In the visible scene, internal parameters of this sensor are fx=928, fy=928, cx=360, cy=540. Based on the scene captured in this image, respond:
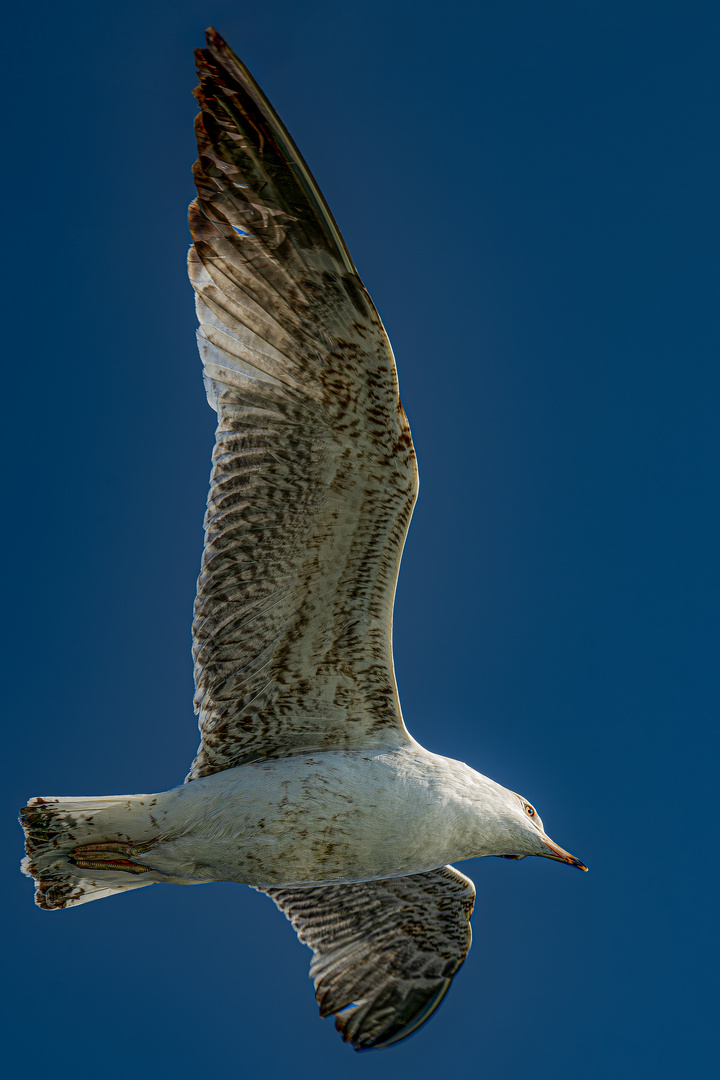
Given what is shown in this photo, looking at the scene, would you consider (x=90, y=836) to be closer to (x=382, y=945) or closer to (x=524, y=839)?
(x=524, y=839)

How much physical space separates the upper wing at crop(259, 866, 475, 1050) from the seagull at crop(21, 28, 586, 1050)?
1442mm

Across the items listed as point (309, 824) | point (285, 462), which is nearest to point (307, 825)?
point (309, 824)

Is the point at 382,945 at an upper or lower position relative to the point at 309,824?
lower

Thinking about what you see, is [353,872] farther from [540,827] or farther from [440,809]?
[540,827]

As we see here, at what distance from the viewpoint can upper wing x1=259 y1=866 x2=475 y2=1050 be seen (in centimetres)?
779

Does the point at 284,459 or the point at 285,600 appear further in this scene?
the point at 285,600

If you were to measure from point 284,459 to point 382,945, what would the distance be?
462 centimetres

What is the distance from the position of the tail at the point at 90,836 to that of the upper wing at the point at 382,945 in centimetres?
230

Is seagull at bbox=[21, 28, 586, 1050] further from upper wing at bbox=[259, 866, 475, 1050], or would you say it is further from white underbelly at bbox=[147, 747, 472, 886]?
upper wing at bbox=[259, 866, 475, 1050]

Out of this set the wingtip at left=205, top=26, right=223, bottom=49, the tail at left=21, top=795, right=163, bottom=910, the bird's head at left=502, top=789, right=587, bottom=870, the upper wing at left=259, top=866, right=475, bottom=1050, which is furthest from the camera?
the upper wing at left=259, top=866, right=475, bottom=1050

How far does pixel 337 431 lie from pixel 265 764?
7.96 feet

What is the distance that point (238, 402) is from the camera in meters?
5.70

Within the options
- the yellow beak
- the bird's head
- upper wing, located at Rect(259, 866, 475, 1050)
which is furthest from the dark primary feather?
upper wing, located at Rect(259, 866, 475, 1050)

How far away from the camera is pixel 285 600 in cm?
616
